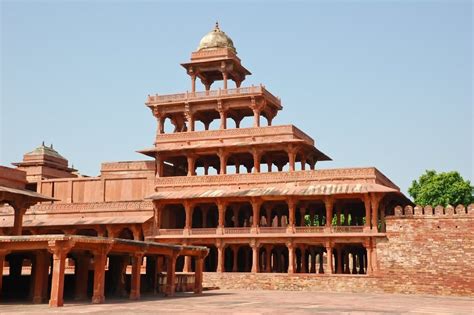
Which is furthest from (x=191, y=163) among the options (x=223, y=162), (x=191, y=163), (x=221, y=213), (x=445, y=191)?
(x=445, y=191)

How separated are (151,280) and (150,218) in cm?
1168

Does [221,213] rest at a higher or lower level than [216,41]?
lower

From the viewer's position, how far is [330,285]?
127 ft

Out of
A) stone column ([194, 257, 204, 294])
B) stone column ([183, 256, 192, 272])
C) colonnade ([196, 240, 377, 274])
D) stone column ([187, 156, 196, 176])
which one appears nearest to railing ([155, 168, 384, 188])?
stone column ([187, 156, 196, 176])

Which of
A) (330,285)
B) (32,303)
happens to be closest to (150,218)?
(330,285)

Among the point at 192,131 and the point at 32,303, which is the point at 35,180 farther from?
the point at 32,303

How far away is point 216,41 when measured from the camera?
52.1 meters

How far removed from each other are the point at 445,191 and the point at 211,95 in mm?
26850

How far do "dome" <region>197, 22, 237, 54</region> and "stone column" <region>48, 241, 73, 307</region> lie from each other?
30584mm

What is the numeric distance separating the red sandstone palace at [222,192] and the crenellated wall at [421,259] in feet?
3.65

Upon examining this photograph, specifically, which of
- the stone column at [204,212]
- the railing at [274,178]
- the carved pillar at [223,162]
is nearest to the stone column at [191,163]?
the railing at [274,178]

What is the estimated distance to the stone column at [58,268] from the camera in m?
24.4

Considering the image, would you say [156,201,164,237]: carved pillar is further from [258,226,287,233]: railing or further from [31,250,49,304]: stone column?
[31,250,49,304]: stone column

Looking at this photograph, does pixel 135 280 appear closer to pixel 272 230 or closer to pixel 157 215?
pixel 272 230
